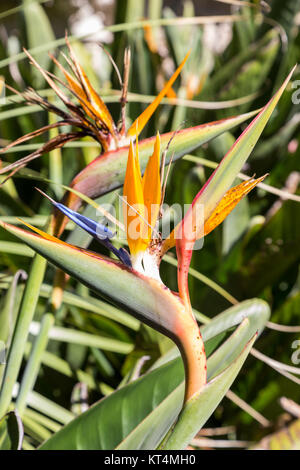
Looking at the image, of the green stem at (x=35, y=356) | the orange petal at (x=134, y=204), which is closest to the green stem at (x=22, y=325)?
the green stem at (x=35, y=356)

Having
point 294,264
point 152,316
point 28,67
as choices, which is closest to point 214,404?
point 152,316

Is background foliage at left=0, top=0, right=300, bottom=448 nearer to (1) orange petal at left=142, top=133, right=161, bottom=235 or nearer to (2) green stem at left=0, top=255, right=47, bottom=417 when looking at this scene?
(2) green stem at left=0, top=255, right=47, bottom=417

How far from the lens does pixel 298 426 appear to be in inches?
21.8

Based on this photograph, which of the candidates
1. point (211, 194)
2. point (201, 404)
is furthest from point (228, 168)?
point (201, 404)

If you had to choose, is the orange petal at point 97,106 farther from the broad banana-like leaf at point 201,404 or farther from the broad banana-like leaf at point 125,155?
the broad banana-like leaf at point 201,404

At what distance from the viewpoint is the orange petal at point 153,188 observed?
32 cm

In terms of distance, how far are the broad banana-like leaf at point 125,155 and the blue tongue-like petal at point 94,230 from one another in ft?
0.24

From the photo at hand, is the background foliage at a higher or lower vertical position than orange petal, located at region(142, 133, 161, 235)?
higher

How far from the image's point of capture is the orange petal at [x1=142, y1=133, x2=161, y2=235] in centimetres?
32

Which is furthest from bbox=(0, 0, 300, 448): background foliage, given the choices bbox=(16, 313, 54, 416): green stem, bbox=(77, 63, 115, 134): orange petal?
bbox=(77, 63, 115, 134): orange petal

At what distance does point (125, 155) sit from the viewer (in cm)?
39

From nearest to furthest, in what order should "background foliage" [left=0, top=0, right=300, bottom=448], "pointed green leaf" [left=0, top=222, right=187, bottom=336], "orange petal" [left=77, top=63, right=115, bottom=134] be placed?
"pointed green leaf" [left=0, top=222, right=187, bottom=336] < "orange petal" [left=77, top=63, right=115, bottom=134] < "background foliage" [left=0, top=0, right=300, bottom=448]

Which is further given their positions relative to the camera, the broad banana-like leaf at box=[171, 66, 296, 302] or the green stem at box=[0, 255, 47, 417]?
the green stem at box=[0, 255, 47, 417]

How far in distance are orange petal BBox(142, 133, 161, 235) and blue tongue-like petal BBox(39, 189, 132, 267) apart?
2 centimetres
